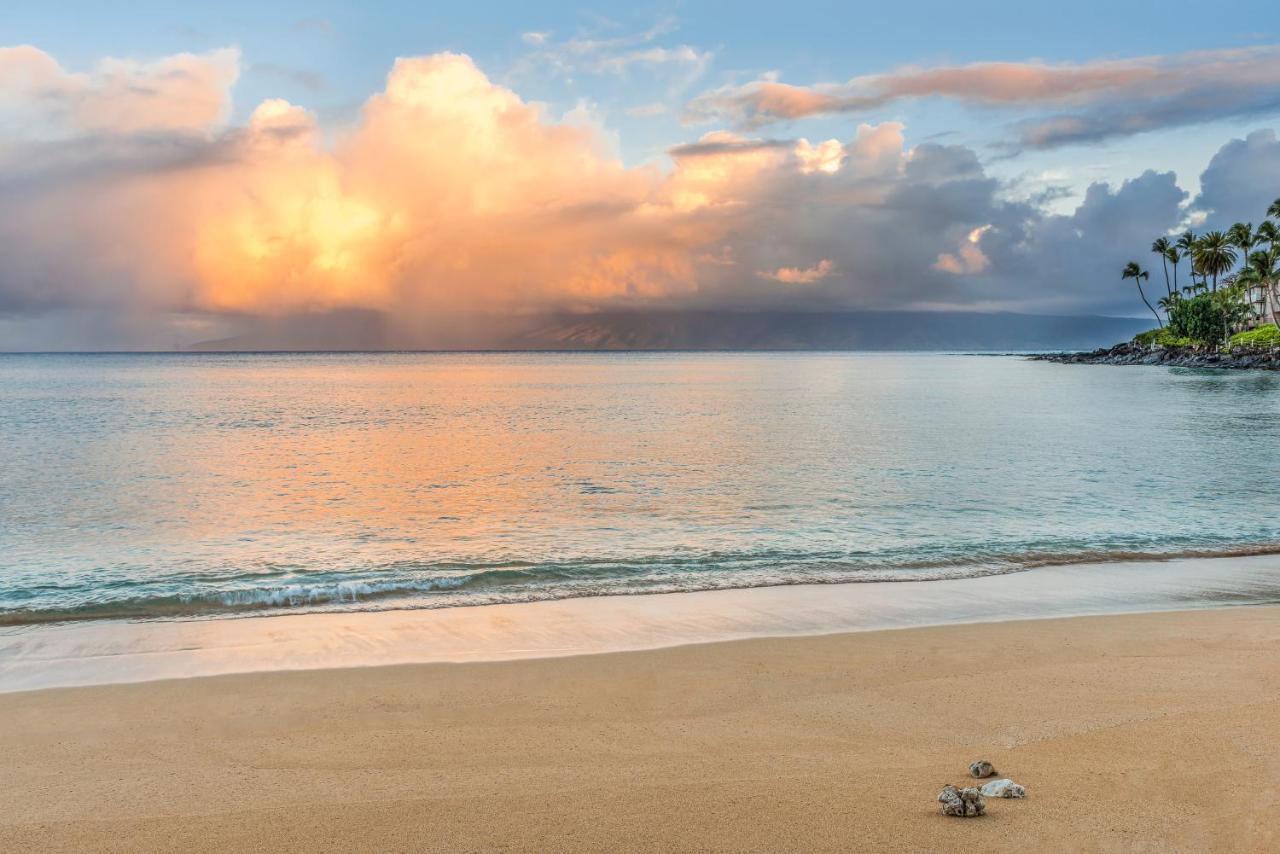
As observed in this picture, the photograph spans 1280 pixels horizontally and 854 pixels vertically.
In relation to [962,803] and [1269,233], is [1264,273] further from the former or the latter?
[962,803]

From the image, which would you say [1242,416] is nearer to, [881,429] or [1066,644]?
[881,429]

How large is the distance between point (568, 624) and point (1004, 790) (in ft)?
21.2

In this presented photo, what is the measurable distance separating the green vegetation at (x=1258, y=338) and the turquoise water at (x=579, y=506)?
96290mm

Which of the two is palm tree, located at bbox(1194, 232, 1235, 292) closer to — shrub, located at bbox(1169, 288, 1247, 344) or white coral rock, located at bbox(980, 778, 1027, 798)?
shrub, located at bbox(1169, 288, 1247, 344)

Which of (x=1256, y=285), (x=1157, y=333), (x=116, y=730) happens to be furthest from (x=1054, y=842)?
(x=1157, y=333)

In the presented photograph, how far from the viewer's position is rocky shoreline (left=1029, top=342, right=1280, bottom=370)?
114 m

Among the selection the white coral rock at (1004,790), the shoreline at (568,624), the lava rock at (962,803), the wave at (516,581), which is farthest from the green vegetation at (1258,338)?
the lava rock at (962,803)

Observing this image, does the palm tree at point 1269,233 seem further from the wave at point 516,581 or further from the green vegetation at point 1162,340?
the wave at point 516,581

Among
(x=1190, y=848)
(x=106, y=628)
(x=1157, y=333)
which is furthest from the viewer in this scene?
(x=1157, y=333)

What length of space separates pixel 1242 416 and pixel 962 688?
51.3 metres

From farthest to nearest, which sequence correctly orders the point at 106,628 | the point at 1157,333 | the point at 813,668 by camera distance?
the point at 1157,333
the point at 106,628
the point at 813,668

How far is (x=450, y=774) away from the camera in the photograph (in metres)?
6.57

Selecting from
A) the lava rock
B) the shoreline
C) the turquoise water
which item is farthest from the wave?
the lava rock

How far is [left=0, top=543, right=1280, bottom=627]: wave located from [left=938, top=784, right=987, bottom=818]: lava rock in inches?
309
